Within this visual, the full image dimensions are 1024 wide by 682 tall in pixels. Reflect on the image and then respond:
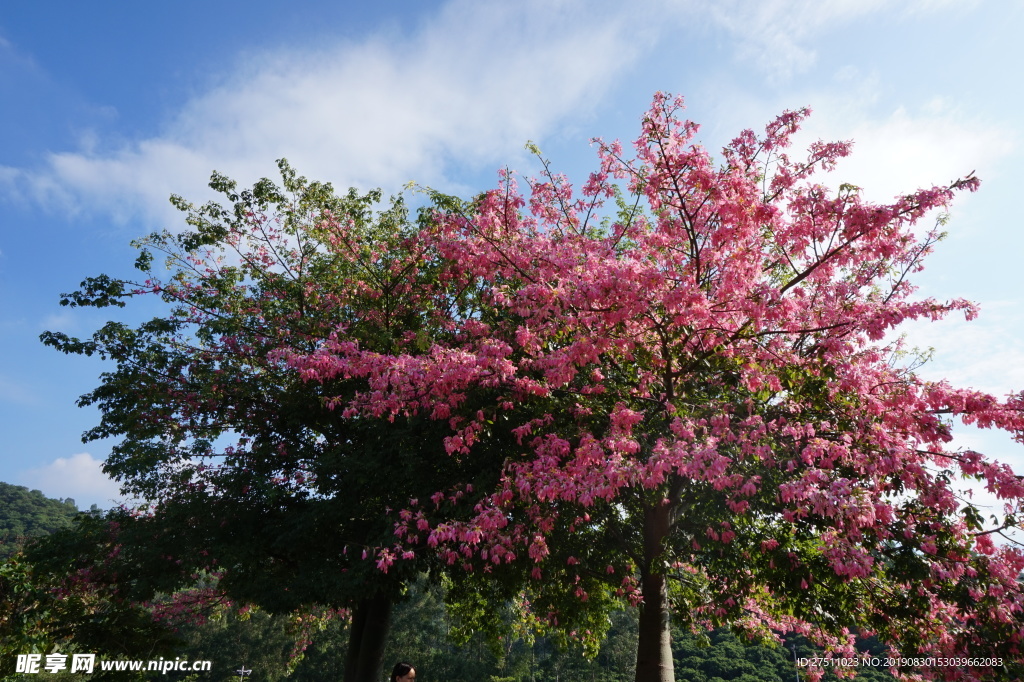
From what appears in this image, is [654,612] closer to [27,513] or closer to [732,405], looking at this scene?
[732,405]

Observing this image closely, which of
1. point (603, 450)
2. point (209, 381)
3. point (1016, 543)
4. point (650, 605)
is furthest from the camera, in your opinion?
point (209, 381)

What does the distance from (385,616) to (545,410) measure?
919 centimetres

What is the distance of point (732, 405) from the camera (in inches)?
357

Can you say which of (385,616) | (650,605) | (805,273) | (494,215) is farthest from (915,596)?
(385,616)

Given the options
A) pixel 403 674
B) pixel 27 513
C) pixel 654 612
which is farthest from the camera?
pixel 27 513

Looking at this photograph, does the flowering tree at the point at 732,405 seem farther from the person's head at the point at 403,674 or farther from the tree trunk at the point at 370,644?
the tree trunk at the point at 370,644

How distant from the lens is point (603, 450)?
8.69 metres

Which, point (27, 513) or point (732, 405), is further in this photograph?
point (27, 513)

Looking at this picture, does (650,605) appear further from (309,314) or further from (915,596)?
(309,314)

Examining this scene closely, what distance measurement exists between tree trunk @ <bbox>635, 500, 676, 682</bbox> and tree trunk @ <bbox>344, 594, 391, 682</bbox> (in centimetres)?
701

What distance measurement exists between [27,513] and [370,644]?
79735 millimetres

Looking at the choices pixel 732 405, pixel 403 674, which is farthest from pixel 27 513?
pixel 732 405

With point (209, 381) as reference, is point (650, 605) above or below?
below

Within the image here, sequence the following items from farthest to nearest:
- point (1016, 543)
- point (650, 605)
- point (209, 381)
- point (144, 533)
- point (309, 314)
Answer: point (309, 314)
point (209, 381)
point (144, 533)
point (650, 605)
point (1016, 543)
